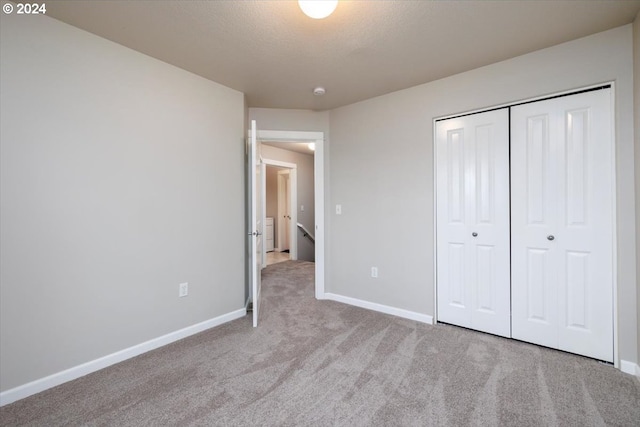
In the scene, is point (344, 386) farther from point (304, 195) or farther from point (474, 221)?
point (304, 195)

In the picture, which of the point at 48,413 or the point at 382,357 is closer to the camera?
the point at 48,413

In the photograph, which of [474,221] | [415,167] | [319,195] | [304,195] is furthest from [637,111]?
[304,195]

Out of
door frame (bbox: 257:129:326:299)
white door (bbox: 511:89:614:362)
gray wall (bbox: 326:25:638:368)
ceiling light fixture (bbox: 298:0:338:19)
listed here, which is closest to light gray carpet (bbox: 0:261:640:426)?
white door (bbox: 511:89:614:362)

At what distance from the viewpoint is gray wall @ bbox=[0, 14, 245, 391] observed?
1.72 meters

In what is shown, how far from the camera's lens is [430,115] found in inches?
109

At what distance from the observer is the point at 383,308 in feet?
10.3

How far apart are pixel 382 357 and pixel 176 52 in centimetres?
289

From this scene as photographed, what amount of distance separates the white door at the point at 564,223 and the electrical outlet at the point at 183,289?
2.88m

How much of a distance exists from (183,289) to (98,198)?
102cm

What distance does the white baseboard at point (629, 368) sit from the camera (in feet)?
6.13

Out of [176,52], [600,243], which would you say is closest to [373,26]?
[176,52]

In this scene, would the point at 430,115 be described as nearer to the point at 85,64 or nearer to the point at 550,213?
the point at 550,213

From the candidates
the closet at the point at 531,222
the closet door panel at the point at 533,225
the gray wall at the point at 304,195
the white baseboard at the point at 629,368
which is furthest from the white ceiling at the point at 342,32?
the gray wall at the point at 304,195

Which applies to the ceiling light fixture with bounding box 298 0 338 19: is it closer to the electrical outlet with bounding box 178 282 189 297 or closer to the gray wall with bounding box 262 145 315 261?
the electrical outlet with bounding box 178 282 189 297
